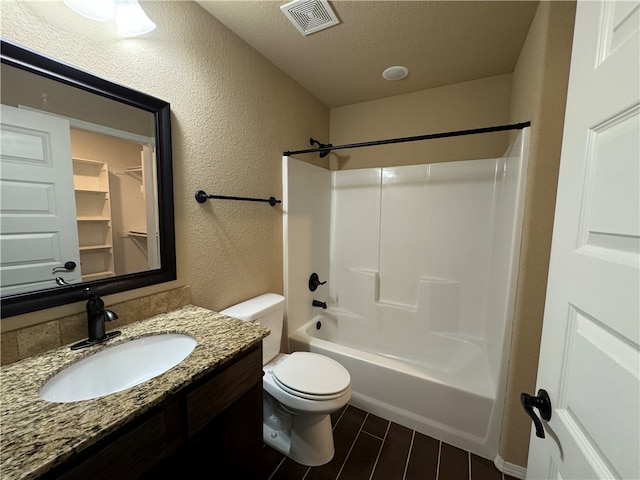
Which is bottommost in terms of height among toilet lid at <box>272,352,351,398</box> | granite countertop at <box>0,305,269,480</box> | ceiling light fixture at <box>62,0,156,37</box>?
toilet lid at <box>272,352,351,398</box>

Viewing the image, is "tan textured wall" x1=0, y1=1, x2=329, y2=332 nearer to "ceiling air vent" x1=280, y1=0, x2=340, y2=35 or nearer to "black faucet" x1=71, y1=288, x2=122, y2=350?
"black faucet" x1=71, y1=288, x2=122, y2=350

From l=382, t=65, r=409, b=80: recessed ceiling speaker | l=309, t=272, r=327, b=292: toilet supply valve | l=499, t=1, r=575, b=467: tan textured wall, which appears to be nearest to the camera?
l=499, t=1, r=575, b=467: tan textured wall

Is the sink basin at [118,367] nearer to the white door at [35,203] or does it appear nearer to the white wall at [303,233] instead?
the white door at [35,203]

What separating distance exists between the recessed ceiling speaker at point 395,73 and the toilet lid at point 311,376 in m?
2.04

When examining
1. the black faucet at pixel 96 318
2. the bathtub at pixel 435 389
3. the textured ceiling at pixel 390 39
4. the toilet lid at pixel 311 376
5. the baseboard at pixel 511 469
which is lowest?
the baseboard at pixel 511 469

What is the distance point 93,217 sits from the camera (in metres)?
0.98

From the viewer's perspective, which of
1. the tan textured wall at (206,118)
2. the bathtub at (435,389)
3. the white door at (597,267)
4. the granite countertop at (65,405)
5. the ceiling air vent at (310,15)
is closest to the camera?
the white door at (597,267)

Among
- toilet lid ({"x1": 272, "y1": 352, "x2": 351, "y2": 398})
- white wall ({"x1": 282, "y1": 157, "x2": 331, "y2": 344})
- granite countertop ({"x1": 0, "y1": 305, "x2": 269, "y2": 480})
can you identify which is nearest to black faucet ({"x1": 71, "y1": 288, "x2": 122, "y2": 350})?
granite countertop ({"x1": 0, "y1": 305, "x2": 269, "y2": 480})

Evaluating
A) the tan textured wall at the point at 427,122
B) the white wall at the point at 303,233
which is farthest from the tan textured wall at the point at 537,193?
the white wall at the point at 303,233

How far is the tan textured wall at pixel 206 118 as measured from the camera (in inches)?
36.0

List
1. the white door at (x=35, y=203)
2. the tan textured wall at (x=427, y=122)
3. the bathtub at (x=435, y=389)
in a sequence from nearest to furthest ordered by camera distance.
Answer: the white door at (x=35, y=203) → the bathtub at (x=435, y=389) → the tan textured wall at (x=427, y=122)

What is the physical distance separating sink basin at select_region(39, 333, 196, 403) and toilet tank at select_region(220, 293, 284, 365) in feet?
1.45

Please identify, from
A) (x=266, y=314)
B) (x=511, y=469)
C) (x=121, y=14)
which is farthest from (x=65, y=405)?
(x=511, y=469)

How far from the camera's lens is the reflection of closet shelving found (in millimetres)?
946
